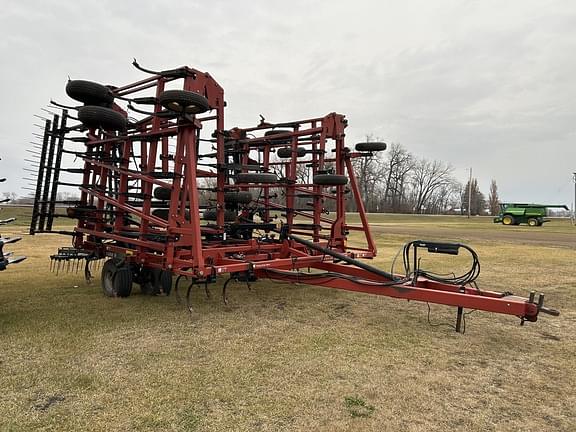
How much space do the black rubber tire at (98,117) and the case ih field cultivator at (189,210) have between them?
0.01 m

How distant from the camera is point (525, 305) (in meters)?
3.66

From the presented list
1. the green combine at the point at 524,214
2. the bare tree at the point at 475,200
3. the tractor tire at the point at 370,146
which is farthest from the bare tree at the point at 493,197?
the tractor tire at the point at 370,146

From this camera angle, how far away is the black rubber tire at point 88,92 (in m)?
5.20

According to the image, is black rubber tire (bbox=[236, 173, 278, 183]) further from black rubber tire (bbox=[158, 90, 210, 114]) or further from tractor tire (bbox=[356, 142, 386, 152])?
tractor tire (bbox=[356, 142, 386, 152])

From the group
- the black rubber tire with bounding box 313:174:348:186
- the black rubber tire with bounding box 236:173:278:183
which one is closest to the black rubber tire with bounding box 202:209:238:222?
the black rubber tire with bounding box 236:173:278:183

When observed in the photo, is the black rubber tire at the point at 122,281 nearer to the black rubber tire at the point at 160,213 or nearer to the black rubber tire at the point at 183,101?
the black rubber tire at the point at 160,213

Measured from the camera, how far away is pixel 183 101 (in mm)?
4367

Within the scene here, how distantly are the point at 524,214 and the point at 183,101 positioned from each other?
3715 cm

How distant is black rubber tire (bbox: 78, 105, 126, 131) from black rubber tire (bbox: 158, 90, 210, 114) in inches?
34.4

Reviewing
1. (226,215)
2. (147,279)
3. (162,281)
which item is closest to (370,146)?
(226,215)

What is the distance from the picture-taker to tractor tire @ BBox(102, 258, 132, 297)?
18.2 ft

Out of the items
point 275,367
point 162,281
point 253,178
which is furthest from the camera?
point 162,281

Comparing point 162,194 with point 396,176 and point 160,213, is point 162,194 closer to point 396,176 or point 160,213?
point 160,213

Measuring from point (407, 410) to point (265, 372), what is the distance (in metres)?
1.11
